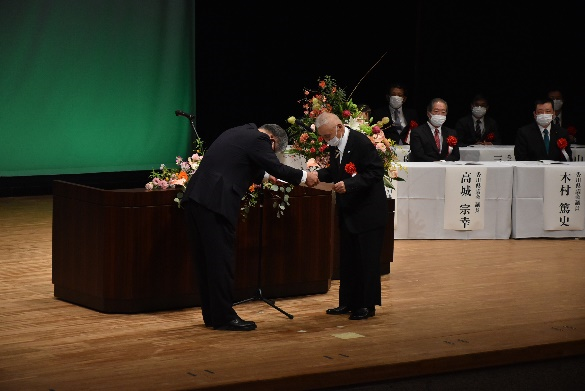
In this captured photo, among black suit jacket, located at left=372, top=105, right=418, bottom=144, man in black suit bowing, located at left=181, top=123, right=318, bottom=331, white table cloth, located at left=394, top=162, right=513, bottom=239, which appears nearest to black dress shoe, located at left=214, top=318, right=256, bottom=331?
man in black suit bowing, located at left=181, top=123, right=318, bottom=331

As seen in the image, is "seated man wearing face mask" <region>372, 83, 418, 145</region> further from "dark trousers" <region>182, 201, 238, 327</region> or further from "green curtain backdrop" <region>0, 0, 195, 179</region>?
"dark trousers" <region>182, 201, 238, 327</region>

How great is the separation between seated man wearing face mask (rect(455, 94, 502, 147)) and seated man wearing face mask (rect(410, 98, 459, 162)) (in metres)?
1.74

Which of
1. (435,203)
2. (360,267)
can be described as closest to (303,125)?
(360,267)

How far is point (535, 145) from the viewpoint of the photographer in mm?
10414

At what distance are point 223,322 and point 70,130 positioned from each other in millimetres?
6188

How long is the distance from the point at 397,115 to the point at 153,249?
5.32 metres

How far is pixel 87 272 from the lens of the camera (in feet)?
22.3

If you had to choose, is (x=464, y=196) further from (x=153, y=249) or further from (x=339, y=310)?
(x=153, y=249)

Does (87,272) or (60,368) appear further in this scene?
(87,272)

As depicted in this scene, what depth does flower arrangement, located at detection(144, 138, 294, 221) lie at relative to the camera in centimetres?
679

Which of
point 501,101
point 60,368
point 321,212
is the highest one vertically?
point 501,101

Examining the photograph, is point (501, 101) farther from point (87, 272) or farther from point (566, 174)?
point (87, 272)

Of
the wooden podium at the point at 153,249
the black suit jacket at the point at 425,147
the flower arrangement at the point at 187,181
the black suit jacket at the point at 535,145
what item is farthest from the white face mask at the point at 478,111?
the flower arrangement at the point at 187,181

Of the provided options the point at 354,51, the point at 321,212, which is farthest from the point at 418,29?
the point at 321,212
